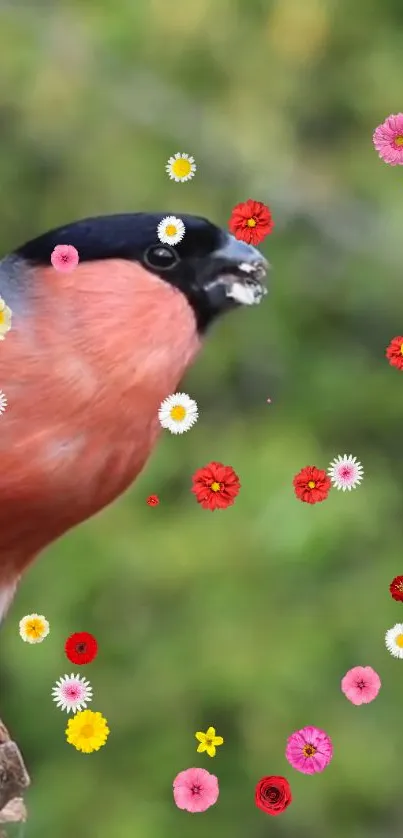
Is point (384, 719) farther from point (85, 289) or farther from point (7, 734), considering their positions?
point (85, 289)

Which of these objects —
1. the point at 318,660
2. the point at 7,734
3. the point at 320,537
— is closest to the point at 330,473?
the point at 320,537

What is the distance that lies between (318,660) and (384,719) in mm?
92

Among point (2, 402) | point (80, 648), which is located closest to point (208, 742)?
point (80, 648)

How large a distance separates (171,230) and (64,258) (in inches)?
4.3

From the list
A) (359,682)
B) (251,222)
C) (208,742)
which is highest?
(251,222)

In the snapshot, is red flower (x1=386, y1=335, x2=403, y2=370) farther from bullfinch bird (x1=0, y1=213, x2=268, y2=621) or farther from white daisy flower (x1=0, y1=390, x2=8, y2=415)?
white daisy flower (x1=0, y1=390, x2=8, y2=415)

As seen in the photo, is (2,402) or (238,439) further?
(238,439)

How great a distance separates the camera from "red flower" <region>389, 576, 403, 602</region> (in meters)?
0.96

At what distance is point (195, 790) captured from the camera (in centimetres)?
92

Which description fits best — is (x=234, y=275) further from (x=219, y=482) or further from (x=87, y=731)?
(x=87, y=731)

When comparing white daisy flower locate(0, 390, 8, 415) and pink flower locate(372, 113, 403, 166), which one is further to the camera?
pink flower locate(372, 113, 403, 166)

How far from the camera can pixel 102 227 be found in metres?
0.92

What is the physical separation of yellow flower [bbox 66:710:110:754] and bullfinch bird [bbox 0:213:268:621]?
0.17 m

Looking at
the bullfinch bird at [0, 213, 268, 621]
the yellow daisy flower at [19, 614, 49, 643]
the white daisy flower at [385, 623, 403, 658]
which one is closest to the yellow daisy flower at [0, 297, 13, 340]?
the bullfinch bird at [0, 213, 268, 621]
